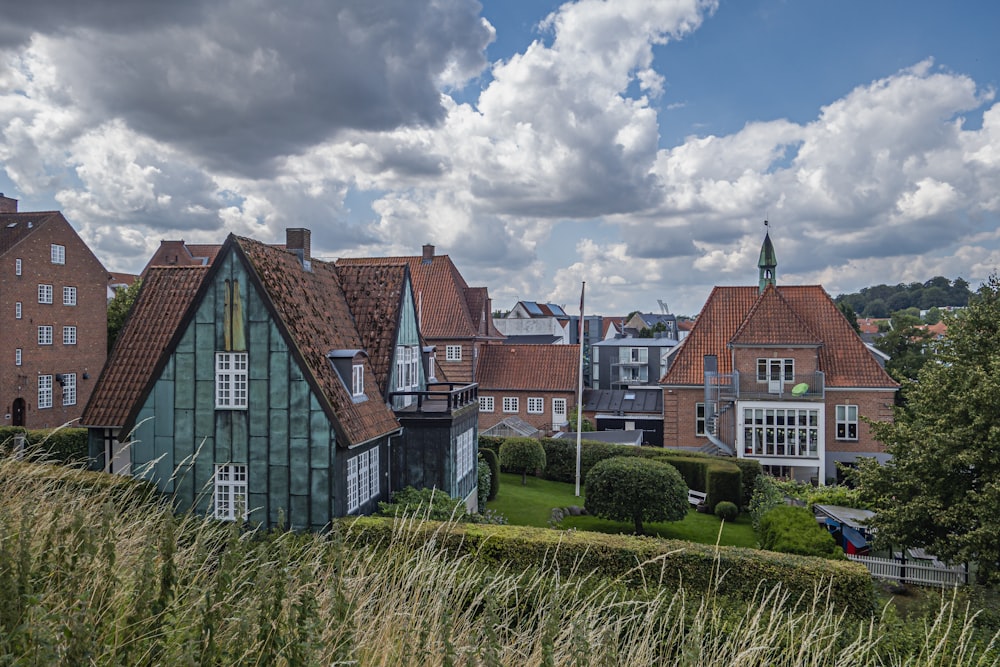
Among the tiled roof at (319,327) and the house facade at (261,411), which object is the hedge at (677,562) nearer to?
the house facade at (261,411)

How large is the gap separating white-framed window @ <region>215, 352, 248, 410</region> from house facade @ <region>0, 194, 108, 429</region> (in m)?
28.3

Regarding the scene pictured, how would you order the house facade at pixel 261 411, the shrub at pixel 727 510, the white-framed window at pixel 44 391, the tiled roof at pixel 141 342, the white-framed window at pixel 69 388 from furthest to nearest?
1. the white-framed window at pixel 69 388
2. the white-framed window at pixel 44 391
3. the shrub at pixel 727 510
4. the tiled roof at pixel 141 342
5. the house facade at pixel 261 411

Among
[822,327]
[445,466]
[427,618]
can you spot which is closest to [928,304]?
[822,327]

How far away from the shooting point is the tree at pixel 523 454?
32625 mm

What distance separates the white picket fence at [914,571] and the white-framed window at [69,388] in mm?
43768

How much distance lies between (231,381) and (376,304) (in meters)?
5.93

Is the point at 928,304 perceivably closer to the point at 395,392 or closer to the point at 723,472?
the point at 723,472

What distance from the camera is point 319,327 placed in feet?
59.4

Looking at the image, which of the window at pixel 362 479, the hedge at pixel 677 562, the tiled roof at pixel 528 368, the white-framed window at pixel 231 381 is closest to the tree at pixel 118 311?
the tiled roof at pixel 528 368

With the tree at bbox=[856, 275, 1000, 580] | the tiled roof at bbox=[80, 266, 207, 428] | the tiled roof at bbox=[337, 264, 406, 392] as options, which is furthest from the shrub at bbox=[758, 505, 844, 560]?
the tiled roof at bbox=[80, 266, 207, 428]

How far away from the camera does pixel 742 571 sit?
13.9m

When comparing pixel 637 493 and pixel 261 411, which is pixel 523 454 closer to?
pixel 637 493

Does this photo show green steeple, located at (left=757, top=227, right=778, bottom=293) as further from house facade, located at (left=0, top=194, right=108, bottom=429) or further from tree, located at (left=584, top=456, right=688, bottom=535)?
house facade, located at (left=0, top=194, right=108, bottom=429)

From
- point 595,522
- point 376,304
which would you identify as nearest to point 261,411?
point 376,304
